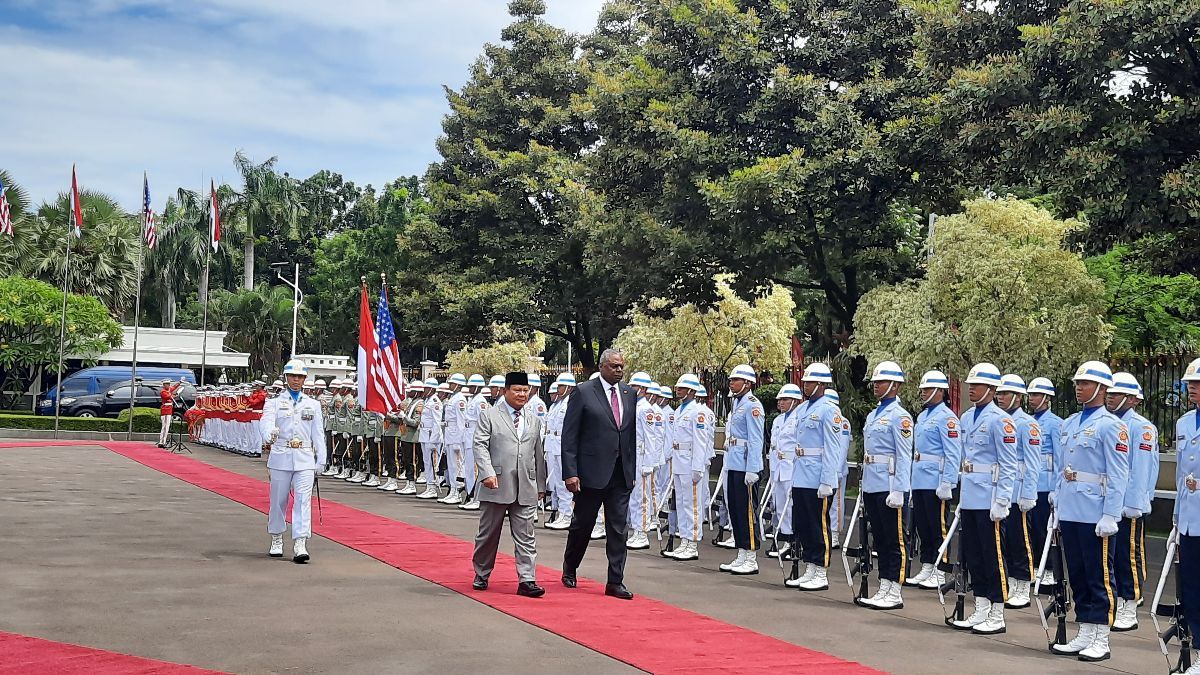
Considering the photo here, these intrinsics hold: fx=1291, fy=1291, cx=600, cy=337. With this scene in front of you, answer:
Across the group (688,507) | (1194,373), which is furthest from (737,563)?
(1194,373)

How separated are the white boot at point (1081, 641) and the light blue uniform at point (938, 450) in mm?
2279

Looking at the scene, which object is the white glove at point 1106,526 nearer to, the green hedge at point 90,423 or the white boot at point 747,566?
the white boot at point 747,566

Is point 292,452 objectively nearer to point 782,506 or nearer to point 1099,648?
point 782,506

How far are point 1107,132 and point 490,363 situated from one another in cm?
3121

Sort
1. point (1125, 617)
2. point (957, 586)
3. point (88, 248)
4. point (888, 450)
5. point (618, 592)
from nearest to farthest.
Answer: point (1125, 617), point (957, 586), point (618, 592), point (888, 450), point (88, 248)

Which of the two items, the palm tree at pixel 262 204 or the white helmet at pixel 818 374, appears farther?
the palm tree at pixel 262 204

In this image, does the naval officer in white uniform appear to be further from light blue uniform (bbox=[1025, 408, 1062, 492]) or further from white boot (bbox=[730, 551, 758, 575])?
light blue uniform (bbox=[1025, 408, 1062, 492])

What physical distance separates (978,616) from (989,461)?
128 centimetres

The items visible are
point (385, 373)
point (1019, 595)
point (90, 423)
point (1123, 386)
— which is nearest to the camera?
point (1123, 386)

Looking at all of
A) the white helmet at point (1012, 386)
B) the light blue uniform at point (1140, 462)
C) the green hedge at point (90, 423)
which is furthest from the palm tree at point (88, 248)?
the light blue uniform at point (1140, 462)

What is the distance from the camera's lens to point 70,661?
8023mm

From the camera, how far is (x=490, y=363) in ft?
146

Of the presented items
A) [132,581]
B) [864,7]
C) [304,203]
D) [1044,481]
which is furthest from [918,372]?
[304,203]

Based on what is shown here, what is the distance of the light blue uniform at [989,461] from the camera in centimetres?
1052
